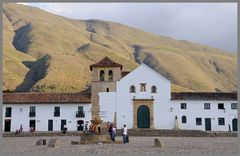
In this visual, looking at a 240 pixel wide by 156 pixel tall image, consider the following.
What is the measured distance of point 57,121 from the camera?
43156mm

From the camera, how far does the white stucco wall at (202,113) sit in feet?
141

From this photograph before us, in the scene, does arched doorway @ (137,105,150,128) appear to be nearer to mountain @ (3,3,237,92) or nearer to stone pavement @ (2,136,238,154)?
stone pavement @ (2,136,238,154)

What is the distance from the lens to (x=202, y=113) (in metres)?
43.1

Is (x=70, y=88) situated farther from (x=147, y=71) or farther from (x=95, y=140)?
(x=95, y=140)

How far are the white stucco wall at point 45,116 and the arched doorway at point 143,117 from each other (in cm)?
531

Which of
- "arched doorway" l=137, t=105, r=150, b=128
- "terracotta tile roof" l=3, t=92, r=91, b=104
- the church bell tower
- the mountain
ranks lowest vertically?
"arched doorway" l=137, t=105, r=150, b=128

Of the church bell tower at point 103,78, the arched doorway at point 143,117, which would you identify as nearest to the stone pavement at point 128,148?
the arched doorway at point 143,117

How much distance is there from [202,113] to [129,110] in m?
7.80

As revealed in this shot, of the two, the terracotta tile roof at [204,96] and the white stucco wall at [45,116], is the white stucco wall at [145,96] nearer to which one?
the terracotta tile roof at [204,96]

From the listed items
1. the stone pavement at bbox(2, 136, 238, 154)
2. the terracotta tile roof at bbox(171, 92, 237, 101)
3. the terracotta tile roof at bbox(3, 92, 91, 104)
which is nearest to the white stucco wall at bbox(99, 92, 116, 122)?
the terracotta tile roof at bbox(3, 92, 91, 104)

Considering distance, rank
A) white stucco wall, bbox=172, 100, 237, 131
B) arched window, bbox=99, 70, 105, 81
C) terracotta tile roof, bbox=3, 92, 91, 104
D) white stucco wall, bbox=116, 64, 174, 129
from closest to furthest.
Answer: white stucco wall, bbox=172, 100, 237, 131
white stucco wall, bbox=116, 64, 174, 129
terracotta tile roof, bbox=3, 92, 91, 104
arched window, bbox=99, 70, 105, 81

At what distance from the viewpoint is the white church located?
43.0 meters

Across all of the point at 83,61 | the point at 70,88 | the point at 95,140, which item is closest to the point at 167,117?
the point at 95,140

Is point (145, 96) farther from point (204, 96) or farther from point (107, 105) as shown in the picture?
point (204, 96)
